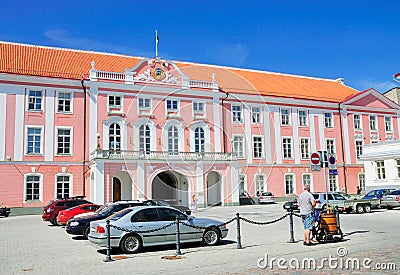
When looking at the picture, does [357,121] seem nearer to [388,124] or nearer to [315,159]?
[388,124]

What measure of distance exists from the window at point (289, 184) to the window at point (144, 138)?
1478cm

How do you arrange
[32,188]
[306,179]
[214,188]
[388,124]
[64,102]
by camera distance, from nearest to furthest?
1. [32,188]
2. [64,102]
3. [214,188]
4. [306,179]
5. [388,124]

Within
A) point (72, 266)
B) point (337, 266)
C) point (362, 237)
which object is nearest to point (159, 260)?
point (72, 266)

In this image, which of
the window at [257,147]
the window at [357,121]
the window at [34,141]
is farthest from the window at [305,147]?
the window at [34,141]

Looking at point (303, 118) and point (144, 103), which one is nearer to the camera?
point (144, 103)

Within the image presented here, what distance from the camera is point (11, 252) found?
1327cm

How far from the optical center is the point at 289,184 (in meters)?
43.4

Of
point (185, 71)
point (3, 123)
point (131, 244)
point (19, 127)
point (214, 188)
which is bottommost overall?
point (131, 244)

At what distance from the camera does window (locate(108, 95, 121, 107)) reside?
120ft

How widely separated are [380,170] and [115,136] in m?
24.4

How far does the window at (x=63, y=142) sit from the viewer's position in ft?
115

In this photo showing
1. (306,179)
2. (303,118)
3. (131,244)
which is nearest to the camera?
(131,244)

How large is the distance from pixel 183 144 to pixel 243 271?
29.0 meters

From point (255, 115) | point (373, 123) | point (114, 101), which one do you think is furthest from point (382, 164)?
point (114, 101)
